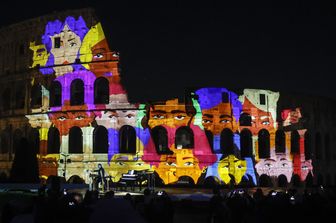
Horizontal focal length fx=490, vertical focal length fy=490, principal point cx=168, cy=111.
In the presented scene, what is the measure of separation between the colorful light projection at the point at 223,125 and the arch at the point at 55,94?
34.9 feet

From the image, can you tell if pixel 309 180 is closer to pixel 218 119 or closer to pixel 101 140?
pixel 218 119

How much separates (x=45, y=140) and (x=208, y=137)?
1175 cm

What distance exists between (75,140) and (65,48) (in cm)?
757

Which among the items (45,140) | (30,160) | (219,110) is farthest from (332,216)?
(45,140)

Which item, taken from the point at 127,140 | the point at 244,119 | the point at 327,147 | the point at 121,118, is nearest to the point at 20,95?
the point at 127,140

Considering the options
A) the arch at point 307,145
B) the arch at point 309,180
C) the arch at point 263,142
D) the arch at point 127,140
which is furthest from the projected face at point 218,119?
the arch at point 307,145

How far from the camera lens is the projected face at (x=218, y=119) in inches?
1344

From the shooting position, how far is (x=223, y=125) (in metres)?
34.6

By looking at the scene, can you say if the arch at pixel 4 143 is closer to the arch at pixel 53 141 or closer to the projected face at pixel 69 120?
the arch at pixel 53 141

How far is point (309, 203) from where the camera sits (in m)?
9.30

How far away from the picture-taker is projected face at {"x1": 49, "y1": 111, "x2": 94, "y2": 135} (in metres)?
33.9

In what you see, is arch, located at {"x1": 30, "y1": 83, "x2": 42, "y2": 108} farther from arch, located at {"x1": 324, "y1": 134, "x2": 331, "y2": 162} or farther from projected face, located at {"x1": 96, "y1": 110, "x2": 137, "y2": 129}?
arch, located at {"x1": 324, "y1": 134, "x2": 331, "y2": 162}

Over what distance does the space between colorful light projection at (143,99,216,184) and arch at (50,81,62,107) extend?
7727mm

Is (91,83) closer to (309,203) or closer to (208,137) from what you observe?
(208,137)
